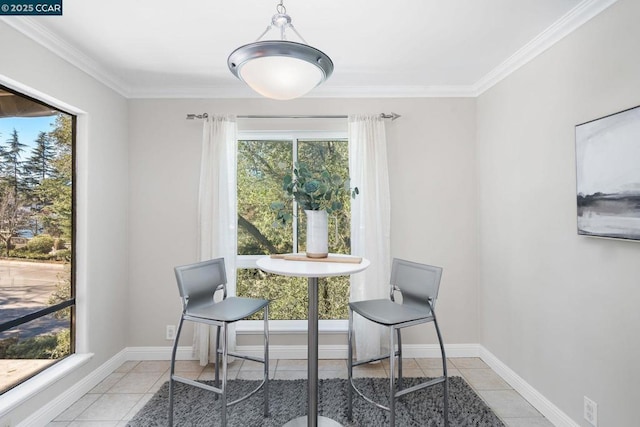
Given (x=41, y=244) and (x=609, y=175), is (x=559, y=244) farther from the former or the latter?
(x=41, y=244)

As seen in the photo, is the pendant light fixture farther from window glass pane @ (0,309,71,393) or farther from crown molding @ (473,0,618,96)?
window glass pane @ (0,309,71,393)

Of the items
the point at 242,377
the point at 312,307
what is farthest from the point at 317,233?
the point at 242,377

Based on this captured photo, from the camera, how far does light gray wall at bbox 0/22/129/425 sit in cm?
209

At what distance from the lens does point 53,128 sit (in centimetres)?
231

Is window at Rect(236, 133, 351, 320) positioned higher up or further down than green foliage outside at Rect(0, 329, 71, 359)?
higher up

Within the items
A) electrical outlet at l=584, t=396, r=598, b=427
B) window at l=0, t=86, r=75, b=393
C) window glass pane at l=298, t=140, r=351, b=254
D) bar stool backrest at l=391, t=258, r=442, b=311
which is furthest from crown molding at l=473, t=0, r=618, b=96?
window at l=0, t=86, r=75, b=393

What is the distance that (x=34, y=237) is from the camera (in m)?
2.15

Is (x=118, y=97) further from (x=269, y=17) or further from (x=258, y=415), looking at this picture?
(x=258, y=415)

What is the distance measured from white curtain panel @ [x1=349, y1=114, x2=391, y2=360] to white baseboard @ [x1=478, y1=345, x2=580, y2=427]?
911mm

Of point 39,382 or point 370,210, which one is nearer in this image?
point 39,382

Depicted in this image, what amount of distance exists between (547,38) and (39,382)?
387 cm

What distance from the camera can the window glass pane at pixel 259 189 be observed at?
318cm

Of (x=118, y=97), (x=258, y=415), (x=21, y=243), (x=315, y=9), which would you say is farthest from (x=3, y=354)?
(x=315, y=9)

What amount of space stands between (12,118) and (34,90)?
0.70 feet
